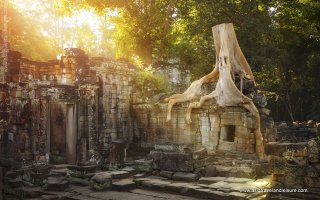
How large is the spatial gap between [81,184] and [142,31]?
1350cm

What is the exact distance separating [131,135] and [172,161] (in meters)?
5.87

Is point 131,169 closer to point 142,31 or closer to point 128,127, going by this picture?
point 128,127

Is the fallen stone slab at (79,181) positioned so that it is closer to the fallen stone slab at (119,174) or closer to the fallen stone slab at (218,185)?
the fallen stone slab at (119,174)

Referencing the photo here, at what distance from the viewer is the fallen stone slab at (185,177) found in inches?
368

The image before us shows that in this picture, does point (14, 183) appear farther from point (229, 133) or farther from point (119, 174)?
point (229, 133)

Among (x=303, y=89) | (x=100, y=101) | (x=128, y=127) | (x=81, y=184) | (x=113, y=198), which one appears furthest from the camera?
Answer: (x=303, y=89)

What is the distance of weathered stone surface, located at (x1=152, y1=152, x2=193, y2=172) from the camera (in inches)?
387

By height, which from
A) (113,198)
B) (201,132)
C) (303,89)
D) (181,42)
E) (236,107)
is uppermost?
(181,42)

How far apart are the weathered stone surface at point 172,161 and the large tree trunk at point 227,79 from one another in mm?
3051

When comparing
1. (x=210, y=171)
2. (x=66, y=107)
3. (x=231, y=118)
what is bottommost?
(x=210, y=171)

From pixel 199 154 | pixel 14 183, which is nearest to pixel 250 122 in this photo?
pixel 199 154

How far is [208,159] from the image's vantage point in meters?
11.1

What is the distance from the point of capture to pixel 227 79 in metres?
12.7

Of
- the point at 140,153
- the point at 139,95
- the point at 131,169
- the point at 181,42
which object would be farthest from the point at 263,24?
the point at 131,169
